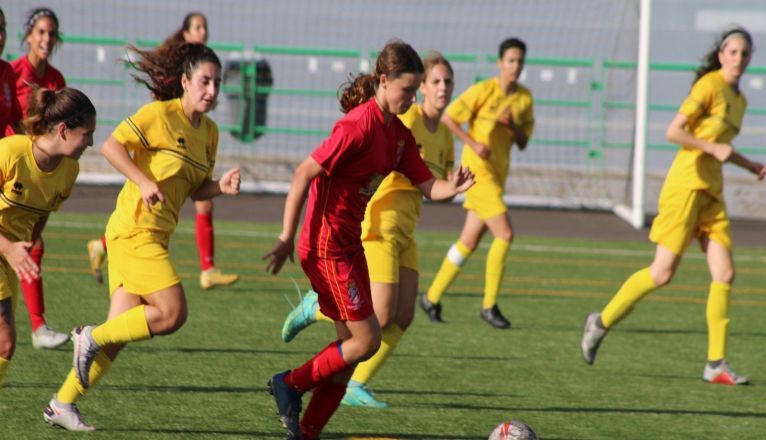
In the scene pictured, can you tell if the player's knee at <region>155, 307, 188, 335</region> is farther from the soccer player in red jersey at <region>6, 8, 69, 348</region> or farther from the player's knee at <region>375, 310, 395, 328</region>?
the soccer player in red jersey at <region>6, 8, 69, 348</region>

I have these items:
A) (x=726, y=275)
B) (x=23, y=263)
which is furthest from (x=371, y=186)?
(x=726, y=275)

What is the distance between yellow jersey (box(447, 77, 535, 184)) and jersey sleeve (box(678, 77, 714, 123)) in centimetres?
223

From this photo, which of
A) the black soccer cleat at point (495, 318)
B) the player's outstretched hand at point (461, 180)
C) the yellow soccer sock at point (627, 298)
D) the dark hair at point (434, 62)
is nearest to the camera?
the player's outstretched hand at point (461, 180)

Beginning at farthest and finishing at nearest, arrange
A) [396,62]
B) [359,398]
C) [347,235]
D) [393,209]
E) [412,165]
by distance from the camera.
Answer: [393,209] → [359,398] → [412,165] → [347,235] → [396,62]

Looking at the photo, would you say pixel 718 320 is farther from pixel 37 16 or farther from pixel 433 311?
pixel 37 16

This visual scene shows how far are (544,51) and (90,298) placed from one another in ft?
51.7

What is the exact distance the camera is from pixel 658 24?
93.6 feet

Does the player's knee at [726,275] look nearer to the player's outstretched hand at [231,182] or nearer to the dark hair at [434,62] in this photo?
the dark hair at [434,62]

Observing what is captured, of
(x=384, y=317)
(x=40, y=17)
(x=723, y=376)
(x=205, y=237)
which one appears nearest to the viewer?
(x=384, y=317)

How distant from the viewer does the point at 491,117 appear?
9977 millimetres

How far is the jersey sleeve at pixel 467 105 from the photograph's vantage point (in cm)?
987

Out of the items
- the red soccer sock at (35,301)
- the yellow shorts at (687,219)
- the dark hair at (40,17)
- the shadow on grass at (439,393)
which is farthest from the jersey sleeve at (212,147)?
the yellow shorts at (687,219)

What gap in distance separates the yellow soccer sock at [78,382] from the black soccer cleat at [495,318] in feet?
13.7

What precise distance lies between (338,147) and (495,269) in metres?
4.49
